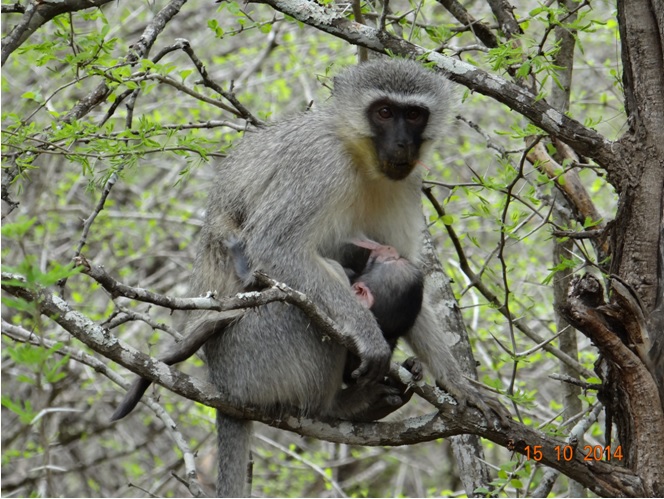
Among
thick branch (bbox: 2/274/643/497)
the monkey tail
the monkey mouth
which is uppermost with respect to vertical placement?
the monkey mouth

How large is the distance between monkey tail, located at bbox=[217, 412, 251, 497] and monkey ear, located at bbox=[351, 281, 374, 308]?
944mm

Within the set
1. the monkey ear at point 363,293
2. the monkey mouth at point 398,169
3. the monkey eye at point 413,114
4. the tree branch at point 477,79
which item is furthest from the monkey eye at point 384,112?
the monkey ear at point 363,293

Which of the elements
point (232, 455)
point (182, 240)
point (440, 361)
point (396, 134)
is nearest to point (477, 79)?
point (396, 134)

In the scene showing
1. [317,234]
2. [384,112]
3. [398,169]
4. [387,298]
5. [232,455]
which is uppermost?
[384,112]

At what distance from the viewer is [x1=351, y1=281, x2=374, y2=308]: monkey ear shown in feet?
15.7

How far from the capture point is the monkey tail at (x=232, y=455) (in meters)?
4.71

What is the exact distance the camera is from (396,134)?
4863 millimetres

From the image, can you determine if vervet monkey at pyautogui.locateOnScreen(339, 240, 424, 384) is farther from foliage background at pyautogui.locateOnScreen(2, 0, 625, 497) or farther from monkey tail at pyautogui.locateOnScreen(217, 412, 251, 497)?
foliage background at pyautogui.locateOnScreen(2, 0, 625, 497)

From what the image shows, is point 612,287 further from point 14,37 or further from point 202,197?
point 202,197

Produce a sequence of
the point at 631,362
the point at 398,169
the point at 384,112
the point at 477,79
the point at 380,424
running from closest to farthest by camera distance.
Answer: the point at 631,362 → the point at 477,79 → the point at 380,424 → the point at 398,169 → the point at 384,112

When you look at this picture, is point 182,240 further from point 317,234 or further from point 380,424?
point 380,424

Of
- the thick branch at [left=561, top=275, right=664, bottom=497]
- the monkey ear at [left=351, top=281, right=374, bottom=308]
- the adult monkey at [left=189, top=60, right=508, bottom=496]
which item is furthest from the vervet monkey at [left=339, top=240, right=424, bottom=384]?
the thick branch at [left=561, top=275, right=664, bottom=497]

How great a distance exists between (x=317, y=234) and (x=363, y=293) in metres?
0.43

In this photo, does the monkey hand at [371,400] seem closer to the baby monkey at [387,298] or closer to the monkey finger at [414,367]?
the baby monkey at [387,298]
